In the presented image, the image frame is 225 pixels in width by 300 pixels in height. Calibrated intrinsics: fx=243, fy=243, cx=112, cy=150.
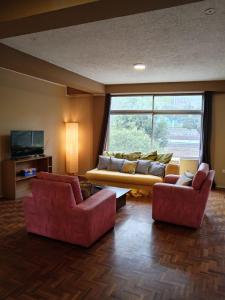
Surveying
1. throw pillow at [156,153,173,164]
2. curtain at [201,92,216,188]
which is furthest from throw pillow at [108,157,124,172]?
curtain at [201,92,216,188]

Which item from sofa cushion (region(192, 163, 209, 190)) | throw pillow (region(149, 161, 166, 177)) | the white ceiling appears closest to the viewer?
the white ceiling

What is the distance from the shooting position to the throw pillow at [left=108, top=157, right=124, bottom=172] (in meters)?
5.59

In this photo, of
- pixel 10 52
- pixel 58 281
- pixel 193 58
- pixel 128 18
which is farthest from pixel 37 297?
pixel 193 58

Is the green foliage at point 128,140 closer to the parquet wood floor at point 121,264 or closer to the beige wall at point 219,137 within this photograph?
the beige wall at point 219,137

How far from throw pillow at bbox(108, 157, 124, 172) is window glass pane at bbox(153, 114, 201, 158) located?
1194 mm

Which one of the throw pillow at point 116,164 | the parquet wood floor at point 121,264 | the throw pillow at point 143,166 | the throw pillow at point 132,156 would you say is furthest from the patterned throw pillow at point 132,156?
the parquet wood floor at point 121,264

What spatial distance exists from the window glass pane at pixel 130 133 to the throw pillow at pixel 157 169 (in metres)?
1.15

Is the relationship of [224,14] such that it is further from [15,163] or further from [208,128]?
[15,163]

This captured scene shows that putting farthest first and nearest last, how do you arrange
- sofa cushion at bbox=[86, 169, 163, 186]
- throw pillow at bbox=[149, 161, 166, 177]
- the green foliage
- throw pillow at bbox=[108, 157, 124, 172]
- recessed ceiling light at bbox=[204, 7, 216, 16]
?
the green foliage < throw pillow at bbox=[108, 157, 124, 172] < throw pillow at bbox=[149, 161, 166, 177] < sofa cushion at bbox=[86, 169, 163, 186] < recessed ceiling light at bbox=[204, 7, 216, 16]

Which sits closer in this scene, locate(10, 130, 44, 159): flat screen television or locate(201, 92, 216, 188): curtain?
locate(10, 130, 44, 159): flat screen television

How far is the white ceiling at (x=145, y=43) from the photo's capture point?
2.38m

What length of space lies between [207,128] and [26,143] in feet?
13.4

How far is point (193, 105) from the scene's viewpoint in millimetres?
5898

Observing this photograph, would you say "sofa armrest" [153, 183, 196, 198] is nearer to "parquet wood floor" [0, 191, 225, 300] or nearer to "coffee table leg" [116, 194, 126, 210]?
"parquet wood floor" [0, 191, 225, 300]
